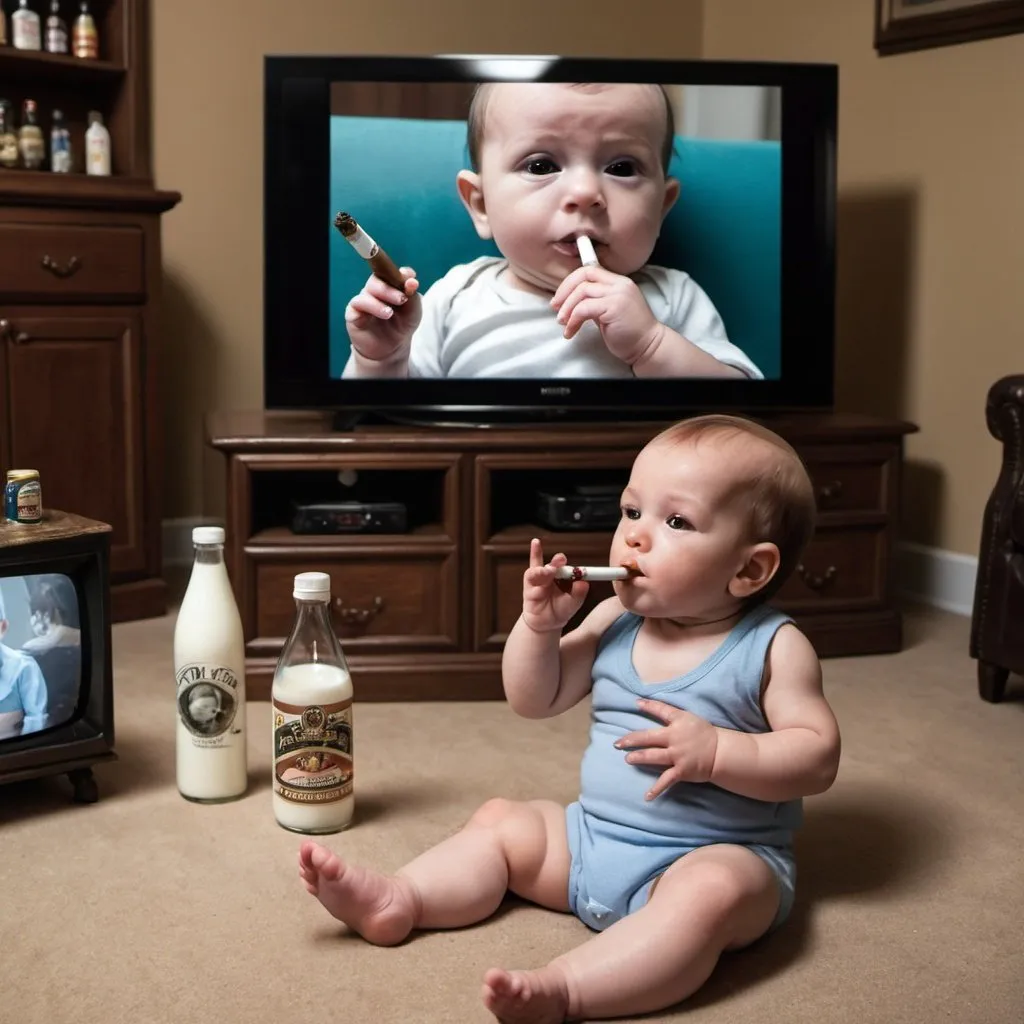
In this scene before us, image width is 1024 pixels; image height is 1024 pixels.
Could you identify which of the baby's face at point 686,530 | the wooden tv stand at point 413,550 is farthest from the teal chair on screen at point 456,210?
the baby's face at point 686,530

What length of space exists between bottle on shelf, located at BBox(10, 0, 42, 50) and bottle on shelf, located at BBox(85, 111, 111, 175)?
0.19 metres

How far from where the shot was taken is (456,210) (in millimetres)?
2443

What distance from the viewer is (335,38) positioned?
10.6ft

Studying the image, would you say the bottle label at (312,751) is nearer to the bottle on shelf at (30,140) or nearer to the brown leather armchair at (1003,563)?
the brown leather armchair at (1003,563)

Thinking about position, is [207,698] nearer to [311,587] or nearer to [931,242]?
[311,587]

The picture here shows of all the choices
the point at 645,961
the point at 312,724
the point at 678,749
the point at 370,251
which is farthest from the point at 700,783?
the point at 370,251

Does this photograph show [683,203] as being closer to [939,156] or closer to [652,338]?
[652,338]

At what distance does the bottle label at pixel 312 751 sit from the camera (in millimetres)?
1688

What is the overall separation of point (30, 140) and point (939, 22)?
1.94m

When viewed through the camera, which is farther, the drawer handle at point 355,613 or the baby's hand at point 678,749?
the drawer handle at point 355,613

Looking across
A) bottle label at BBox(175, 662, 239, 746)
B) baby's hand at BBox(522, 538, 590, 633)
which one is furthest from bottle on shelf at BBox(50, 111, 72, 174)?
baby's hand at BBox(522, 538, 590, 633)

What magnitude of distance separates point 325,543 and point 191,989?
3.57 ft

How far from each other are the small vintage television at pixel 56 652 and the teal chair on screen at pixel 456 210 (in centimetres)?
82

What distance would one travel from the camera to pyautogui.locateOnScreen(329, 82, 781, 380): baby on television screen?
240 cm
